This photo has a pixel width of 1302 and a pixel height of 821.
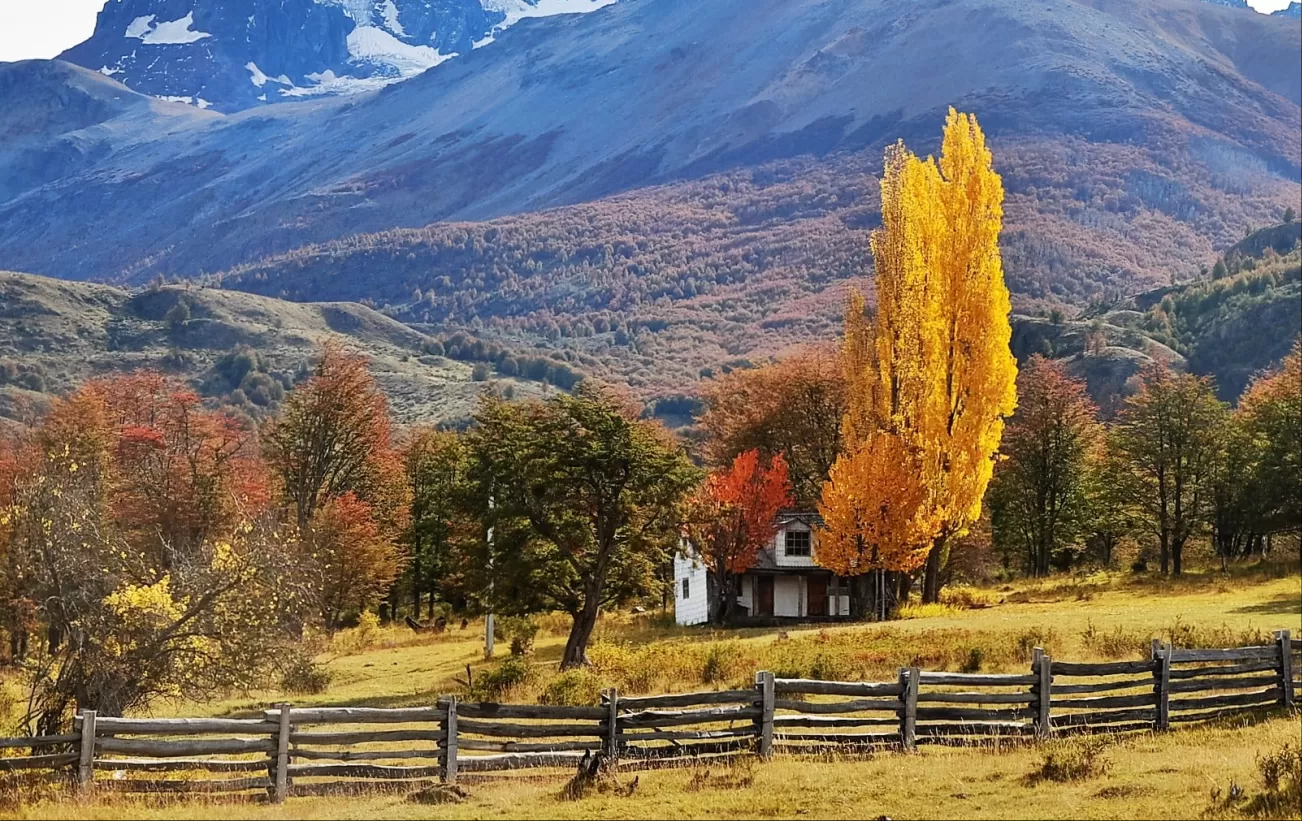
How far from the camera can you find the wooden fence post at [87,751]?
19812 millimetres

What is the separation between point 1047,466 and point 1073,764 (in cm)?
5146

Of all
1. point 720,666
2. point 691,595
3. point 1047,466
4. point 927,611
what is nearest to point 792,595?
point 691,595

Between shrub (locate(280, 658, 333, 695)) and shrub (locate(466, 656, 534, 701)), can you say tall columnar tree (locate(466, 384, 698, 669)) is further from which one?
shrub (locate(466, 656, 534, 701))

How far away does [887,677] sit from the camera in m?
31.1

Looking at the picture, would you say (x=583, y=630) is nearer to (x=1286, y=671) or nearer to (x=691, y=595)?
(x=1286, y=671)

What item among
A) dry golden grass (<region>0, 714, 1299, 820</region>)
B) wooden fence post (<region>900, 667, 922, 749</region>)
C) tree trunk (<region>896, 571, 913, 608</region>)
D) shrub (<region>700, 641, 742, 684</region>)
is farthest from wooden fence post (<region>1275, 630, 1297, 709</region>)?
tree trunk (<region>896, 571, 913, 608</region>)

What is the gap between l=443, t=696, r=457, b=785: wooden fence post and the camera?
21.2m

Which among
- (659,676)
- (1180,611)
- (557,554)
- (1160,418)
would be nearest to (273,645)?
(659,676)

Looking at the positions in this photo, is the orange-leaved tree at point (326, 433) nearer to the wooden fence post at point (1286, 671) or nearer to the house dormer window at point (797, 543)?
the house dormer window at point (797, 543)

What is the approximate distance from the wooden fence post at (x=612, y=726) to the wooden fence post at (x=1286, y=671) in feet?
39.9

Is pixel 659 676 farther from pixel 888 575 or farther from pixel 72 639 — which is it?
pixel 888 575

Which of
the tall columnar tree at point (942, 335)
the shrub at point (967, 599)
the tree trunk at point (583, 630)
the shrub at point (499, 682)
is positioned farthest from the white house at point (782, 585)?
the shrub at point (499, 682)

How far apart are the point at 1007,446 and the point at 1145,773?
5334 centimetres

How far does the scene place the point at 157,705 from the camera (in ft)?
105
